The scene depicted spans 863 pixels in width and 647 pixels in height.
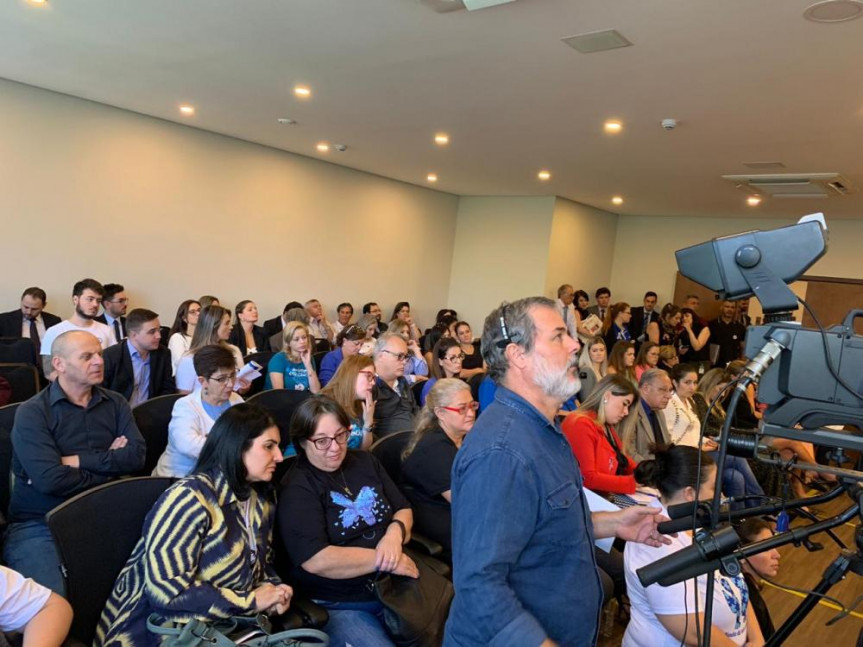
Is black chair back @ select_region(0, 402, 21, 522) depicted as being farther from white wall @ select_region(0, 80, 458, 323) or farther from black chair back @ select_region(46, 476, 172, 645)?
white wall @ select_region(0, 80, 458, 323)

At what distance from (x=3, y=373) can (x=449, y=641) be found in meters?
3.23

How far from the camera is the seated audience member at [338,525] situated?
2150 mm

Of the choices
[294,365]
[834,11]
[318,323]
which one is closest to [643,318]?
[318,323]

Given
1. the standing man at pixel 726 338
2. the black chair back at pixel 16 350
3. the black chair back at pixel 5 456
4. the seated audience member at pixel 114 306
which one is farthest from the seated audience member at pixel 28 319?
the standing man at pixel 726 338

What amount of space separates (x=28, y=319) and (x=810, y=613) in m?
6.54

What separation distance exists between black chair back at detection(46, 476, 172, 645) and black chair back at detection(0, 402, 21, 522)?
0.93 m

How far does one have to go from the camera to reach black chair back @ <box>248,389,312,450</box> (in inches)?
141

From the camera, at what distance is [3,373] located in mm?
3498

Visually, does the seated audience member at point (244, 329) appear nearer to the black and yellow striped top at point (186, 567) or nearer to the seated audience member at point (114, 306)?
the seated audience member at point (114, 306)

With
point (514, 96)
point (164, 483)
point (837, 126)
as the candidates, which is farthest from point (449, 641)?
point (837, 126)

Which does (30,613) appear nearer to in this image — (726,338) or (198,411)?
(198,411)

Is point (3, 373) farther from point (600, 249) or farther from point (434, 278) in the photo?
point (600, 249)

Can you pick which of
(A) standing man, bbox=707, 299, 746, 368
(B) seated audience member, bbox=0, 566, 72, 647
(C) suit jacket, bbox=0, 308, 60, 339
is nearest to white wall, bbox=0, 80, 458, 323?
(C) suit jacket, bbox=0, 308, 60, 339

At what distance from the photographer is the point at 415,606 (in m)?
2.20
